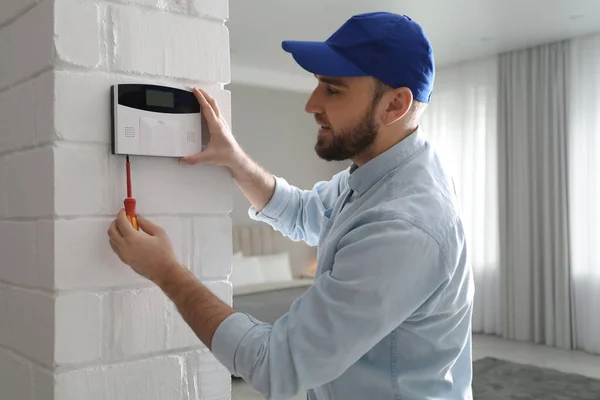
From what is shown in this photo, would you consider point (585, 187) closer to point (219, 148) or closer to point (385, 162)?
point (385, 162)

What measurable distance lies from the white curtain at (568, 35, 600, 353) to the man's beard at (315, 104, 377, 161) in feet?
14.9

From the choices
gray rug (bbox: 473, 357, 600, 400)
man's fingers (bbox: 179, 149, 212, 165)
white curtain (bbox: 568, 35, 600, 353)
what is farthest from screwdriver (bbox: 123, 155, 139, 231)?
white curtain (bbox: 568, 35, 600, 353)

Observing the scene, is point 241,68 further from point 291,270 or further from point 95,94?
point 95,94

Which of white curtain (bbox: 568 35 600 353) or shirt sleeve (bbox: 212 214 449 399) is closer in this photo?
shirt sleeve (bbox: 212 214 449 399)

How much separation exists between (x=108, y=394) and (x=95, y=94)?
47cm

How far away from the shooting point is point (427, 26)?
15.4 feet

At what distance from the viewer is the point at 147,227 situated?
0.95 metres

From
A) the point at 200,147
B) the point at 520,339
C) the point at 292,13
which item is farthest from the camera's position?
Answer: the point at 520,339

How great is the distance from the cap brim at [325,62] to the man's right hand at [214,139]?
184 millimetres

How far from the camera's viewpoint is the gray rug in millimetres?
3904

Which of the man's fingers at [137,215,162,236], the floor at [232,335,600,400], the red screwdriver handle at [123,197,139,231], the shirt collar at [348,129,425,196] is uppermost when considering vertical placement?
the shirt collar at [348,129,425,196]

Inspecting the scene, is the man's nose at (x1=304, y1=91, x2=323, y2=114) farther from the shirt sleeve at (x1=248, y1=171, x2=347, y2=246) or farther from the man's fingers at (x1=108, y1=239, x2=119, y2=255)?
the man's fingers at (x1=108, y1=239, x2=119, y2=255)

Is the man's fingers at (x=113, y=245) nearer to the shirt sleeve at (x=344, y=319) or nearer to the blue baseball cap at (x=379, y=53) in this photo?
the shirt sleeve at (x=344, y=319)

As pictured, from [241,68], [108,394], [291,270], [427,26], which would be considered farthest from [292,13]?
[108,394]
